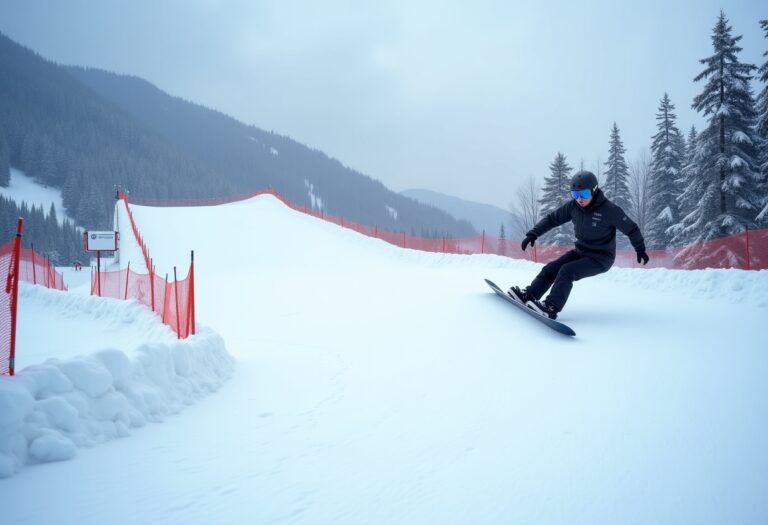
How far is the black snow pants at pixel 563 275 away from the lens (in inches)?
231

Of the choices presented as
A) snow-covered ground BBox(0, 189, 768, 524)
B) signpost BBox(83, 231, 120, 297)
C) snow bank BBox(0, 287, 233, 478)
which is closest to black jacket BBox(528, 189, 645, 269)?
snow-covered ground BBox(0, 189, 768, 524)

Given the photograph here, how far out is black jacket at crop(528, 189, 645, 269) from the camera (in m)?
5.96

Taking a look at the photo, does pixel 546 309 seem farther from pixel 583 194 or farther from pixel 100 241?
pixel 100 241

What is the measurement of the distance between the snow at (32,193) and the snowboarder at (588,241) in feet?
381

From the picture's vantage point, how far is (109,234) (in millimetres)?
22188

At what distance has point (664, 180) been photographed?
96.7 ft

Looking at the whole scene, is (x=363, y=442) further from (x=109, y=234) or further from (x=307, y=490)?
(x=109, y=234)

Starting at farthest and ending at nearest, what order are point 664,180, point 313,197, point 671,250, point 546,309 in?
point 313,197 < point 664,180 < point 671,250 < point 546,309

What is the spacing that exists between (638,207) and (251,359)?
1732 inches

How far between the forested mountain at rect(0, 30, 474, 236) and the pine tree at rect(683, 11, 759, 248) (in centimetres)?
10957

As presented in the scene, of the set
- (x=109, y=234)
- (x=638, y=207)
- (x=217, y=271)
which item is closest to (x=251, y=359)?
(x=217, y=271)

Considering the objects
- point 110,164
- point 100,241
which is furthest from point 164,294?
point 110,164

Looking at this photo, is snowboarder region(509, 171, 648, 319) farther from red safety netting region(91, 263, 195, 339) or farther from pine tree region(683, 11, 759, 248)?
pine tree region(683, 11, 759, 248)

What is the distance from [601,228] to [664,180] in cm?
2987
